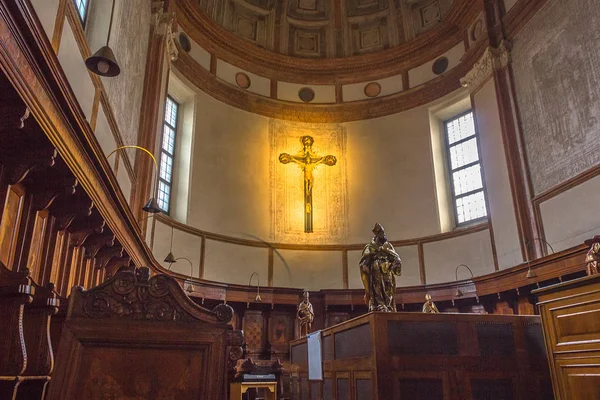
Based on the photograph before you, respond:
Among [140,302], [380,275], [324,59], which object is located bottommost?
[140,302]

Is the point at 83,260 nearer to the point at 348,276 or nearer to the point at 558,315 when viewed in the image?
the point at 558,315

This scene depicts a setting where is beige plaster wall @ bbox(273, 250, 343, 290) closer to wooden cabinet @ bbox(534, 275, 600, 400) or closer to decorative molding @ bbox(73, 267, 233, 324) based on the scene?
A: wooden cabinet @ bbox(534, 275, 600, 400)

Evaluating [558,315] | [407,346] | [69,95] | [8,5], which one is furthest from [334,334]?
[8,5]

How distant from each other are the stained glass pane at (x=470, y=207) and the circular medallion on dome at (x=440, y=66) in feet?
12.4

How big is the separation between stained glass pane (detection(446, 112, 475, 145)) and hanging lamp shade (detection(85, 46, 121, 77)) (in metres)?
10.8

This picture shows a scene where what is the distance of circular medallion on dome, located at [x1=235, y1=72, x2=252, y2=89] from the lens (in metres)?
14.7

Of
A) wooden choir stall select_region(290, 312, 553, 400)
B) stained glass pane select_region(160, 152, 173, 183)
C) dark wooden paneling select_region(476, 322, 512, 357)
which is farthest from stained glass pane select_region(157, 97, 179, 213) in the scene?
dark wooden paneling select_region(476, 322, 512, 357)

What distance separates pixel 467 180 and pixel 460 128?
5.31 ft

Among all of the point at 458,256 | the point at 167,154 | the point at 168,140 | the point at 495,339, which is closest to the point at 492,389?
the point at 495,339

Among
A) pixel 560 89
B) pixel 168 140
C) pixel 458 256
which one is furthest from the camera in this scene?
pixel 168 140

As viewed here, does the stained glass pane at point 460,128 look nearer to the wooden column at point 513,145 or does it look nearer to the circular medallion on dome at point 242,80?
the wooden column at point 513,145

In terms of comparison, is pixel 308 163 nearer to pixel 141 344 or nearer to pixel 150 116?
pixel 150 116

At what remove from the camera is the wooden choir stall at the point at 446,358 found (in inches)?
195

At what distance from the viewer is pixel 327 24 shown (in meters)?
16.4
